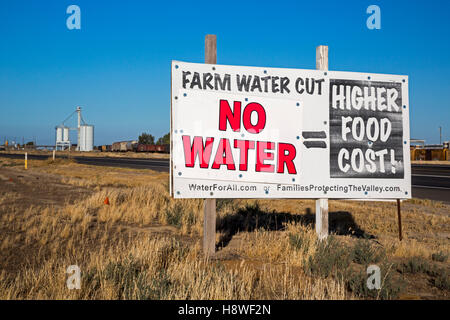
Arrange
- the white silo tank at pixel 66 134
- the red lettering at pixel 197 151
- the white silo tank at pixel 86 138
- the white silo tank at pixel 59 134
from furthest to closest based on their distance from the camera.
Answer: the white silo tank at pixel 59 134
the white silo tank at pixel 66 134
the white silo tank at pixel 86 138
the red lettering at pixel 197 151

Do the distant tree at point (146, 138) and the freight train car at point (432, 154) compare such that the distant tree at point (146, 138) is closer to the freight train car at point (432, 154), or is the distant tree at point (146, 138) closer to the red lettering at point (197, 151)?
the freight train car at point (432, 154)

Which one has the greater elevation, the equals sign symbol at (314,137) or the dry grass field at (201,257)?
the equals sign symbol at (314,137)

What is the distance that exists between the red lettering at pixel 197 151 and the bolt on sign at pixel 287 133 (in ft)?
0.05

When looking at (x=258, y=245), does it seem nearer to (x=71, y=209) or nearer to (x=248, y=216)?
(x=248, y=216)

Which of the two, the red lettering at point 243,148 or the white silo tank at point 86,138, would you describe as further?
the white silo tank at point 86,138

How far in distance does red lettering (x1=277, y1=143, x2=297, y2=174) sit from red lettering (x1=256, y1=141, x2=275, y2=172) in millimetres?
134

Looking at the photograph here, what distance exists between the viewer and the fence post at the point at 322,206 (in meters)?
6.43

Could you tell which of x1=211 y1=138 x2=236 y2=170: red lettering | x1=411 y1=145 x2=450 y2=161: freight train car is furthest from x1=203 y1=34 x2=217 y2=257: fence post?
x1=411 y1=145 x2=450 y2=161: freight train car

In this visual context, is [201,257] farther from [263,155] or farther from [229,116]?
[229,116]

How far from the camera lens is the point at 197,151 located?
19.0ft

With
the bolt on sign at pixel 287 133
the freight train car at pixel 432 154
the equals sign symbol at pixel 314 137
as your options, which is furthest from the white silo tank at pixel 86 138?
the equals sign symbol at pixel 314 137

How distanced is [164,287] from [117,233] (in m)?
4.13

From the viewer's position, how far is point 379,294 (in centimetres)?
429
